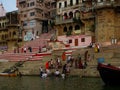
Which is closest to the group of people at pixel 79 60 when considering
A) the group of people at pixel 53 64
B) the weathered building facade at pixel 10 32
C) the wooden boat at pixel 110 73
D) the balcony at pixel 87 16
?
the group of people at pixel 53 64

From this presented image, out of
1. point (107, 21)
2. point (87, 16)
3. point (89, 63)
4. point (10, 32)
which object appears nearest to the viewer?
point (89, 63)

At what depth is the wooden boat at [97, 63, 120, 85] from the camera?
73.0ft

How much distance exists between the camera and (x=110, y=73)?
73.3ft

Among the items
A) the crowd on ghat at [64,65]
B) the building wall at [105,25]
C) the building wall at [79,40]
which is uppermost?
the building wall at [105,25]

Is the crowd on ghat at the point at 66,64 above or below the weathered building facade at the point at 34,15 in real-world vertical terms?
below

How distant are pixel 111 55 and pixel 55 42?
15866 mm

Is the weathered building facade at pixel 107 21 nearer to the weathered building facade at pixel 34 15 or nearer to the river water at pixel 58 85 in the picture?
the river water at pixel 58 85

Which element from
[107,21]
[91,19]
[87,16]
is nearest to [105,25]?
[107,21]

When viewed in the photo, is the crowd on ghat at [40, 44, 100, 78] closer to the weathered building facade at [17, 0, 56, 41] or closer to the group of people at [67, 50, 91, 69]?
the group of people at [67, 50, 91, 69]

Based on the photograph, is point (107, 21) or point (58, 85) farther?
point (107, 21)

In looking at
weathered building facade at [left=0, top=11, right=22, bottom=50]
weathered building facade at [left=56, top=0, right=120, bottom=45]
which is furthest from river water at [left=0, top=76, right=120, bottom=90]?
weathered building facade at [left=0, top=11, right=22, bottom=50]

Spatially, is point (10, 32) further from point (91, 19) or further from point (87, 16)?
point (91, 19)

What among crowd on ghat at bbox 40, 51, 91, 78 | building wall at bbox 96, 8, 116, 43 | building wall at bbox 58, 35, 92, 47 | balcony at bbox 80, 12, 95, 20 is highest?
balcony at bbox 80, 12, 95, 20

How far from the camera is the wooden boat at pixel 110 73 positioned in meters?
22.2
